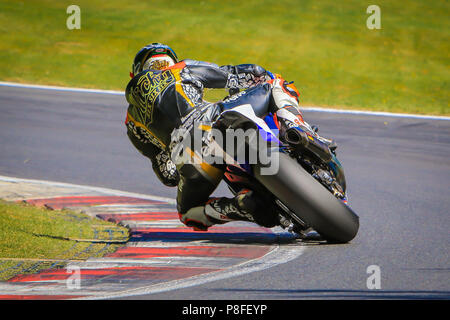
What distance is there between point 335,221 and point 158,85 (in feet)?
4.98

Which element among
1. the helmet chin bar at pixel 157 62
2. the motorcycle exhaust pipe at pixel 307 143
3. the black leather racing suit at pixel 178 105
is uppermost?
the helmet chin bar at pixel 157 62

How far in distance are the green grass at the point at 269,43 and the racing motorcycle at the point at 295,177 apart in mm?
8076

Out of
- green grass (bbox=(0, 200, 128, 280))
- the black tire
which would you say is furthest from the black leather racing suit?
green grass (bbox=(0, 200, 128, 280))

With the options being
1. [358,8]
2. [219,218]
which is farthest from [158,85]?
[358,8]

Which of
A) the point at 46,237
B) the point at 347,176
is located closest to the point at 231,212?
the point at 46,237

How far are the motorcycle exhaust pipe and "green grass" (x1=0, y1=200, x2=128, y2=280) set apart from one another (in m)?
1.66

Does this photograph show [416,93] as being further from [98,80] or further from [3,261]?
[3,261]

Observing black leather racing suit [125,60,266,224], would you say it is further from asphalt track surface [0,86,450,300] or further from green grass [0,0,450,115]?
green grass [0,0,450,115]

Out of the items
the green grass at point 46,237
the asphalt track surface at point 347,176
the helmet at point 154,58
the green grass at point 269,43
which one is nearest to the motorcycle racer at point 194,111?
the helmet at point 154,58

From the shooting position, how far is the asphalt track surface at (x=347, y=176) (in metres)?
4.18

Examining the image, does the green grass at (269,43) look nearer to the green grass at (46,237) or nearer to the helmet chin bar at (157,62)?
the green grass at (46,237)

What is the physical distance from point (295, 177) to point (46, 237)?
2.26 meters

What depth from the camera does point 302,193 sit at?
4.41 meters
